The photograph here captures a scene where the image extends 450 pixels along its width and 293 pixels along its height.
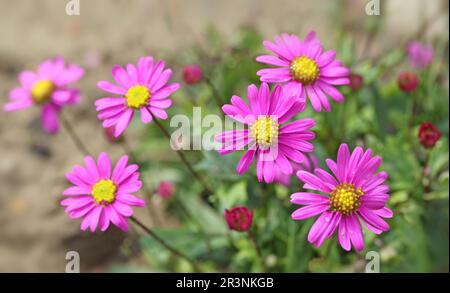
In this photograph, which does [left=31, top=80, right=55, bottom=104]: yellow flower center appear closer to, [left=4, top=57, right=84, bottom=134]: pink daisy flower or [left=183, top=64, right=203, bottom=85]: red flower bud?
[left=4, top=57, right=84, bottom=134]: pink daisy flower

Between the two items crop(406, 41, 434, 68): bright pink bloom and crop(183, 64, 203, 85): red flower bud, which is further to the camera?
crop(406, 41, 434, 68): bright pink bloom

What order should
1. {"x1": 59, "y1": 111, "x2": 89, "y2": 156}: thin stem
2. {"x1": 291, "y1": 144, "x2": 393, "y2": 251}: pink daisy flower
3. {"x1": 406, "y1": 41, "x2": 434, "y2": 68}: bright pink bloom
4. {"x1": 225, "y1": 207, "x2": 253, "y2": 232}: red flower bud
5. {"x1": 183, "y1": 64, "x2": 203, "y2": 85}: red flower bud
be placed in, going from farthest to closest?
{"x1": 406, "y1": 41, "x2": 434, "y2": 68}: bright pink bloom
{"x1": 59, "y1": 111, "x2": 89, "y2": 156}: thin stem
{"x1": 183, "y1": 64, "x2": 203, "y2": 85}: red flower bud
{"x1": 225, "y1": 207, "x2": 253, "y2": 232}: red flower bud
{"x1": 291, "y1": 144, "x2": 393, "y2": 251}: pink daisy flower

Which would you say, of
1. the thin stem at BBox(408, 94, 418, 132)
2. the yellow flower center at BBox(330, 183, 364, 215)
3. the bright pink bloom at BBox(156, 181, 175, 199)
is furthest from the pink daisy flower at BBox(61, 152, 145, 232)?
the thin stem at BBox(408, 94, 418, 132)

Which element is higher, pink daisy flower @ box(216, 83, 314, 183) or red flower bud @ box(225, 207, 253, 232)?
pink daisy flower @ box(216, 83, 314, 183)

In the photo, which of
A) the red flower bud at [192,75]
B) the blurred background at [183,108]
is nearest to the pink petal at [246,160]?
the blurred background at [183,108]

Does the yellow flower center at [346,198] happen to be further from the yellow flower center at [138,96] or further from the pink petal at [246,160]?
the yellow flower center at [138,96]

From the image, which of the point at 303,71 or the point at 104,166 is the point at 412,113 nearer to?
the point at 303,71
